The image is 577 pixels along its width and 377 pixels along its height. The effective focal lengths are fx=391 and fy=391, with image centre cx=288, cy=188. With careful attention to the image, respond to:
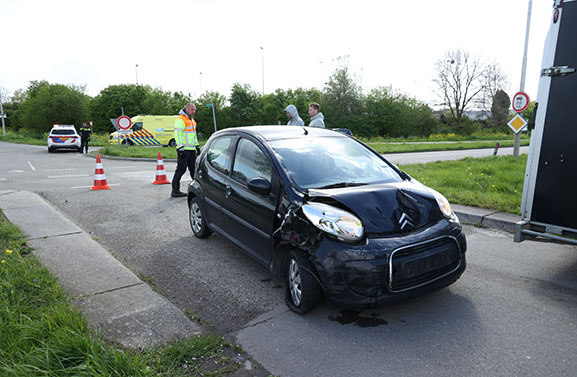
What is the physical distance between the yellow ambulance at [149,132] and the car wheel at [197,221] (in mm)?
25343

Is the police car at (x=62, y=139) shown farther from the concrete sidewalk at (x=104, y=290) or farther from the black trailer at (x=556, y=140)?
the black trailer at (x=556, y=140)

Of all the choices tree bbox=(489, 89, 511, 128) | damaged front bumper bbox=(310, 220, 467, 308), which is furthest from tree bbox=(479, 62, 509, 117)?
damaged front bumper bbox=(310, 220, 467, 308)

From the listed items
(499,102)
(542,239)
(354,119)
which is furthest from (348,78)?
(542,239)

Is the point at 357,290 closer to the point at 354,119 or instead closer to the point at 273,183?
the point at 273,183

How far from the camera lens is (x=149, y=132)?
29.7 metres

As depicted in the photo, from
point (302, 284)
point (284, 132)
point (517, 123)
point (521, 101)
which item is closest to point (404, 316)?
point (302, 284)

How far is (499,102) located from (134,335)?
5649 cm

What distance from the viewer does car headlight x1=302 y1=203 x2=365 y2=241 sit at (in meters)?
3.02

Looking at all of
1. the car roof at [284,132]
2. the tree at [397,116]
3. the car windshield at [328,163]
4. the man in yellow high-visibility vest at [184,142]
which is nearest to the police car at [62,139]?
the man in yellow high-visibility vest at [184,142]

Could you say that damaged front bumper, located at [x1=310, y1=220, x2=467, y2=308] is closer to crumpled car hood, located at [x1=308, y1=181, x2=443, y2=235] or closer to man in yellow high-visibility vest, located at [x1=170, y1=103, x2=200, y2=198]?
crumpled car hood, located at [x1=308, y1=181, x2=443, y2=235]

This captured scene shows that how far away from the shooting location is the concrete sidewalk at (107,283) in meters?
Answer: 2.97

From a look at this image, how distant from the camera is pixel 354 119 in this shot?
52.6 metres

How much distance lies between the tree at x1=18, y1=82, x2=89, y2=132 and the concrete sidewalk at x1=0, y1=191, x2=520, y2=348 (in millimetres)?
63784

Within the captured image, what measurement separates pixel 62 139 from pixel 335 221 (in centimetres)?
2552
